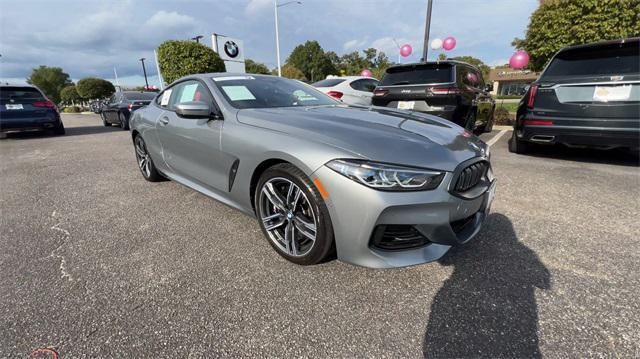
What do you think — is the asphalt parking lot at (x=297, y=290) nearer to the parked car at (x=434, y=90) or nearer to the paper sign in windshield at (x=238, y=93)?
the paper sign in windshield at (x=238, y=93)

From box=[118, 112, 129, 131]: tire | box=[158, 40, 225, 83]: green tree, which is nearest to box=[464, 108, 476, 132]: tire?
box=[118, 112, 129, 131]: tire

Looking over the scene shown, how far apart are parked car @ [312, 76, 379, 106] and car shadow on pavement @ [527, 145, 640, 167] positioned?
350 cm

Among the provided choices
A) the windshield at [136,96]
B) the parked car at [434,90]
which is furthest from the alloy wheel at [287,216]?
the windshield at [136,96]

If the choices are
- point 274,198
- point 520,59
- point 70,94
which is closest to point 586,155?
point 274,198

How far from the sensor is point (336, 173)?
169cm

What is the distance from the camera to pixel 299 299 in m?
1.77

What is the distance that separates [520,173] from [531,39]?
927 cm

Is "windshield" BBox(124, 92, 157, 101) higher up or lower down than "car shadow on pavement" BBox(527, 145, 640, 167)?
higher up

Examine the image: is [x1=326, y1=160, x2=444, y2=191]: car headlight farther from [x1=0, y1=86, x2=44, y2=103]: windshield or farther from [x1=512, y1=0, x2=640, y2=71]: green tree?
[x1=512, y1=0, x2=640, y2=71]: green tree

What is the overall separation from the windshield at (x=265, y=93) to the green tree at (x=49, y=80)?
3523 inches

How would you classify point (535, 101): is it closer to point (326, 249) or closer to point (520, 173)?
point (520, 173)

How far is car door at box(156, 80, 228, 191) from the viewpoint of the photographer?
2490 millimetres

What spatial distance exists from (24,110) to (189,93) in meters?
8.22

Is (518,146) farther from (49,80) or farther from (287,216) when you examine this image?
(49,80)
